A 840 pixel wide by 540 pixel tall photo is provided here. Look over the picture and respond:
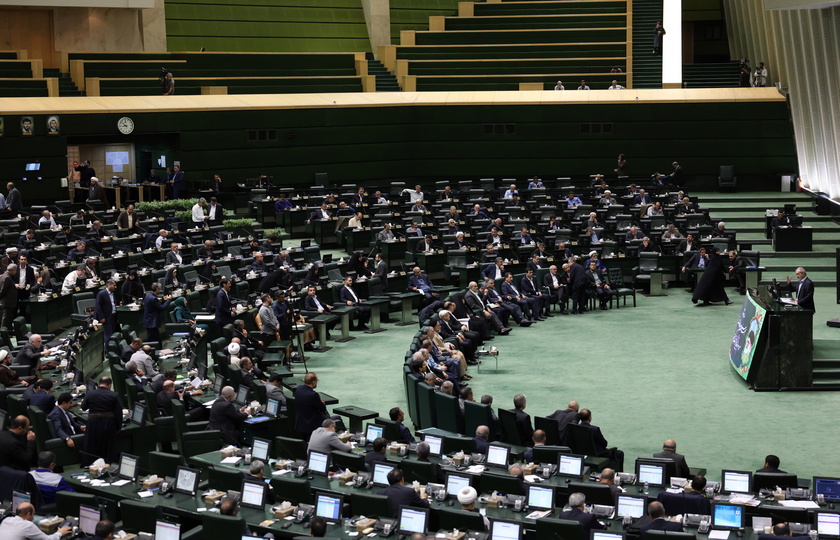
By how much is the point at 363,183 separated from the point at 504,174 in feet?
14.8

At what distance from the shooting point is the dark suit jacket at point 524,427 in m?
13.7

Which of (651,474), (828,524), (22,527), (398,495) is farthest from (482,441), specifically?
(22,527)

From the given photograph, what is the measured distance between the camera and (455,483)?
1119cm

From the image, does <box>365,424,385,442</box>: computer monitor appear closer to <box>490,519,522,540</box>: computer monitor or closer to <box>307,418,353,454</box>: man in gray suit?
<box>307,418,353,454</box>: man in gray suit

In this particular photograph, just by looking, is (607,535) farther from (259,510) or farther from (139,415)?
(139,415)

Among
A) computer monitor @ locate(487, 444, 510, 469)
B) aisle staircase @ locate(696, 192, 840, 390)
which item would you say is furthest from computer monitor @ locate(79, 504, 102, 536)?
aisle staircase @ locate(696, 192, 840, 390)

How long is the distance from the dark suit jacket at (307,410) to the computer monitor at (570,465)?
3554 millimetres

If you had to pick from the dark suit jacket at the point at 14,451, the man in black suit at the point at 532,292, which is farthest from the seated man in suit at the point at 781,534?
the man in black suit at the point at 532,292

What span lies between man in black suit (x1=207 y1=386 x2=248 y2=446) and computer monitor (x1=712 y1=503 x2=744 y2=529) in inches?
239

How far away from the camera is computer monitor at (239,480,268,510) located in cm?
1098

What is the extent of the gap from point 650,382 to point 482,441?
6.17 m

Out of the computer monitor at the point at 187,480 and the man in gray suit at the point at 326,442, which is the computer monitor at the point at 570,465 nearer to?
the man in gray suit at the point at 326,442

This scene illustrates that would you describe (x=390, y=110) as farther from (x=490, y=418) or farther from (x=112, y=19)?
(x=490, y=418)

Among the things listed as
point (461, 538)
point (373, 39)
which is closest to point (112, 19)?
point (373, 39)
